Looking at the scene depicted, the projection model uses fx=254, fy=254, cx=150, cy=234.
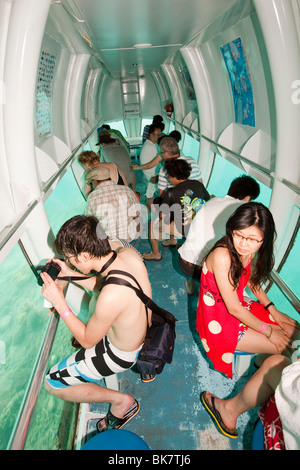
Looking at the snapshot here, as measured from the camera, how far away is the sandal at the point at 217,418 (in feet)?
6.55

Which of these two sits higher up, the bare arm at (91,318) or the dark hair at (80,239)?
the dark hair at (80,239)

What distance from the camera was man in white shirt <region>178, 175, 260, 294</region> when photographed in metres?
2.37

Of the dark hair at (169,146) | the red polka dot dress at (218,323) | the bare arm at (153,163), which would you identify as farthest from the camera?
the bare arm at (153,163)

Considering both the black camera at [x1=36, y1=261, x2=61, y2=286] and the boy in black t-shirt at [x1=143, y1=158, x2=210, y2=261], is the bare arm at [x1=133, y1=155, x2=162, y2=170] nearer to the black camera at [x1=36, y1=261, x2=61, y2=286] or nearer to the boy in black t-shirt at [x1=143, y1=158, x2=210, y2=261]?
the boy in black t-shirt at [x1=143, y1=158, x2=210, y2=261]

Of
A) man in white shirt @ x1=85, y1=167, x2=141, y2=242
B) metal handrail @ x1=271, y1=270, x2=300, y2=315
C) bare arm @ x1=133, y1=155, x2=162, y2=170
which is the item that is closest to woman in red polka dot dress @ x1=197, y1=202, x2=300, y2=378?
metal handrail @ x1=271, y1=270, x2=300, y2=315

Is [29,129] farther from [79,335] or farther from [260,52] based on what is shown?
[260,52]

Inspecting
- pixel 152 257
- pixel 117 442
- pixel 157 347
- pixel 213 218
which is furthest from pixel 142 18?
pixel 117 442

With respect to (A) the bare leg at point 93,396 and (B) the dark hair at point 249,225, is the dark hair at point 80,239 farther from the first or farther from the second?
(A) the bare leg at point 93,396

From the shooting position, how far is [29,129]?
5.57 feet

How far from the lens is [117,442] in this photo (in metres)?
1.42

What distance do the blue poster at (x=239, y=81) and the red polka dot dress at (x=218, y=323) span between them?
244cm

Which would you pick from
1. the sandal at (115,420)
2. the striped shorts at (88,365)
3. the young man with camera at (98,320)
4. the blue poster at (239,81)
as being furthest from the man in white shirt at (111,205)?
the blue poster at (239,81)

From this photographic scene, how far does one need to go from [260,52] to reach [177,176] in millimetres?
1597

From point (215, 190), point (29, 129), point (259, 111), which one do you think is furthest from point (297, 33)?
point (215, 190)
